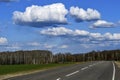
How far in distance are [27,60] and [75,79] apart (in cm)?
16715

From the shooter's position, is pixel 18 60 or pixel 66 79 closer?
pixel 66 79

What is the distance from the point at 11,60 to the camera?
198500 millimetres

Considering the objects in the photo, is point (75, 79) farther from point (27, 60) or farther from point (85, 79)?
point (27, 60)

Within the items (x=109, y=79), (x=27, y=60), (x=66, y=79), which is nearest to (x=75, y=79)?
(x=66, y=79)

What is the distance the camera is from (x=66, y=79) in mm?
28109

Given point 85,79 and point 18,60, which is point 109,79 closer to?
point 85,79

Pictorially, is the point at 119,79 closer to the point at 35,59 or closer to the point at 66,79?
the point at 66,79

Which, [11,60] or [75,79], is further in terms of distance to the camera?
[11,60]

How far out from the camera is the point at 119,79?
28.4 meters

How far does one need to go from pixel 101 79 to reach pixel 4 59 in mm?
172715

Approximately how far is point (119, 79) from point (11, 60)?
172852 mm

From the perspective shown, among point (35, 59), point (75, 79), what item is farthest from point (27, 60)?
point (75, 79)

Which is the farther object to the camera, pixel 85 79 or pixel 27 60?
pixel 27 60

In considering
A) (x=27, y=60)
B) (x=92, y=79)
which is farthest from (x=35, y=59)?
(x=92, y=79)
